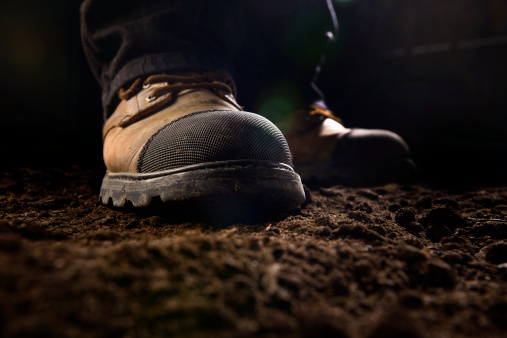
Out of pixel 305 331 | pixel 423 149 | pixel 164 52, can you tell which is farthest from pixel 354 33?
pixel 305 331

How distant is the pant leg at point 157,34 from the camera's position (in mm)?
1094

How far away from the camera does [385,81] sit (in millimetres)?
2955

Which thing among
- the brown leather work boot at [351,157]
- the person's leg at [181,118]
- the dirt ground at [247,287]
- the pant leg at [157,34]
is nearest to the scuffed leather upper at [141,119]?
the person's leg at [181,118]

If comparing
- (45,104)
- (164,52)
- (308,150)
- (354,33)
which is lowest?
(308,150)

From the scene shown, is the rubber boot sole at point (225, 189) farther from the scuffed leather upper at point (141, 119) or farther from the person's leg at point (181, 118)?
the scuffed leather upper at point (141, 119)

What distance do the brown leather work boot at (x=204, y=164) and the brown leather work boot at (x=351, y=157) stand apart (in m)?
0.63

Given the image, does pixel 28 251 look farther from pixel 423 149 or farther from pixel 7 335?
pixel 423 149

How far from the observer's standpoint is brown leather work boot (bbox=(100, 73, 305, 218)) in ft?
2.36

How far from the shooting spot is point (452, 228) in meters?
0.83

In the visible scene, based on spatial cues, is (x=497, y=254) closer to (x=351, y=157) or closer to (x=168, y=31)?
(x=351, y=157)

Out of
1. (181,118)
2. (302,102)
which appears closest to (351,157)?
(302,102)

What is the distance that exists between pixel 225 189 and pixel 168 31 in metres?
0.68

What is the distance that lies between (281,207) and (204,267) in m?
0.39

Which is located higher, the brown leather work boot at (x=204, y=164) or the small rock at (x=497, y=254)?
the brown leather work boot at (x=204, y=164)
